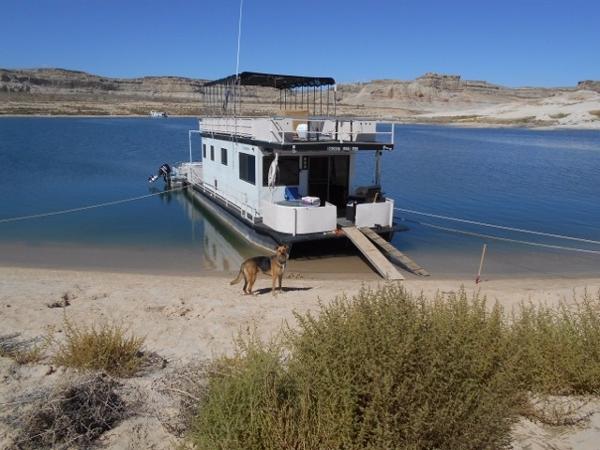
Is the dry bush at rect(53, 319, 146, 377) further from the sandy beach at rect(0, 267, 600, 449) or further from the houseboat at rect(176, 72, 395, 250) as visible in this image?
the houseboat at rect(176, 72, 395, 250)

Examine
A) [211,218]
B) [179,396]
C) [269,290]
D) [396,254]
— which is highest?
[179,396]

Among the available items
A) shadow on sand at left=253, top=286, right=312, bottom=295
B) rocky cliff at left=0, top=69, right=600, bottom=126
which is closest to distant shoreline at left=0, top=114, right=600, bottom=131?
rocky cliff at left=0, top=69, right=600, bottom=126

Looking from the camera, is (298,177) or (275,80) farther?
(275,80)

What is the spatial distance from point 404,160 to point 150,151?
22.0 m

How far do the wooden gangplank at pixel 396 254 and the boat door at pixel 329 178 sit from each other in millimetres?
2226

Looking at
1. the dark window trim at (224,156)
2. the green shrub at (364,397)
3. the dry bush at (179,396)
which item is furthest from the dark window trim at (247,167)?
the green shrub at (364,397)

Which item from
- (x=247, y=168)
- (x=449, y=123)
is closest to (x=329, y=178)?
(x=247, y=168)

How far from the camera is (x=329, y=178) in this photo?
51.6 feet

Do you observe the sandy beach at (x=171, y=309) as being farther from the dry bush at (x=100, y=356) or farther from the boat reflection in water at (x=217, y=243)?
the boat reflection in water at (x=217, y=243)

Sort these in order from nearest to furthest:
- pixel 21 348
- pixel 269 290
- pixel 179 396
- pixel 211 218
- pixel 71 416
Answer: pixel 71 416 → pixel 179 396 → pixel 21 348 → pixel 269 290 → pixel 211 218

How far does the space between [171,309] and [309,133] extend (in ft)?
25.6

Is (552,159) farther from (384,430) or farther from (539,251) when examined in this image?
(384,430)

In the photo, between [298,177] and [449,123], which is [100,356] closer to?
[298,177]

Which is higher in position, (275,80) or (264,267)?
(275,80)
